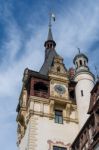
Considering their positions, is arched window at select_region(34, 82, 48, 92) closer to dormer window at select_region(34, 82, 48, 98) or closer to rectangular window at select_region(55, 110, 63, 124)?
dormer window at select_region(34, 82, 48, 98)

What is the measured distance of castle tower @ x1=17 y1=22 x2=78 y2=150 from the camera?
3957cm

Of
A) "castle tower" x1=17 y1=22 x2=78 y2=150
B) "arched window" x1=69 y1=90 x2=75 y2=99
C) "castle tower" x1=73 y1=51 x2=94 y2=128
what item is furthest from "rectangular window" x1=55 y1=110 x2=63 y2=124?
"arched window" x1=69 y1=90 x2=75 y2=99

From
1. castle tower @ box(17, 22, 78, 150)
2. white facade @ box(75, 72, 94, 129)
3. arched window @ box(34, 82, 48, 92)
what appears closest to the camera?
castle tower @ box(17, 22, 78, 150)

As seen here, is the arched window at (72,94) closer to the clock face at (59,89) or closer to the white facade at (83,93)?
the white facade at (83,93)

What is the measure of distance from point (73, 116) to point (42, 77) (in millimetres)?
6575

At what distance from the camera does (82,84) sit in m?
46.3

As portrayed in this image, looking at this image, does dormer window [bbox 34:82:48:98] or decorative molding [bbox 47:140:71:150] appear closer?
decorative molding [bbox 47:140:71:150]

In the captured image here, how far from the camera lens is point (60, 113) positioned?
43.8 metres

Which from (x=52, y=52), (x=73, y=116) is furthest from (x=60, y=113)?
(x=52, y=52)

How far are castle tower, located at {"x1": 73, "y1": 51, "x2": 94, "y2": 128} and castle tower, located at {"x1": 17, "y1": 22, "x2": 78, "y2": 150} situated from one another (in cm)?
82

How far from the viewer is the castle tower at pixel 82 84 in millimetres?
43156

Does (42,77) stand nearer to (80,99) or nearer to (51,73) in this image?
(51,73)

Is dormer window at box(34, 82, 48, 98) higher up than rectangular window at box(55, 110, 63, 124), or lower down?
higher up

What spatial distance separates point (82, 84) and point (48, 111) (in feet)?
21.3
